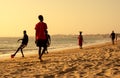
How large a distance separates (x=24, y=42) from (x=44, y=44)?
5067mm

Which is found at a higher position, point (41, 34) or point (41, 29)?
point (41, 29)

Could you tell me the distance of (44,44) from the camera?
41.6ft

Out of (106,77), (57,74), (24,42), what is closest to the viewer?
(106,77)

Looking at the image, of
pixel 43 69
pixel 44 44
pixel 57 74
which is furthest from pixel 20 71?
pixel 44 44

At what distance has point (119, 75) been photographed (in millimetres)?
8180

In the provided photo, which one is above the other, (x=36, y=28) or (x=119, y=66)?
(x=36, y=28)

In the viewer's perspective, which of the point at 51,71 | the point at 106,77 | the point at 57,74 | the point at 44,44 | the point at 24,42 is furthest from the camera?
the point at 24,42

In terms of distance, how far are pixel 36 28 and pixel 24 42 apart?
5.00 metres

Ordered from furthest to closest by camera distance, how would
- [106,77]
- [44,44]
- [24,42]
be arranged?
[24,42] < [44,44] < [106,77]

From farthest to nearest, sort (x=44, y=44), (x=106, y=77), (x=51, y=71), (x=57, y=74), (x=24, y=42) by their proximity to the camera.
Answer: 1. (x=24, y=42)
2. (x=44, y=44)
3. (x=51, y=71)
4. (x=57, y=74)
5. (x=106, y=77)

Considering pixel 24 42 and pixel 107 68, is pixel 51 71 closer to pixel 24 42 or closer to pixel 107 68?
pixel 107 68

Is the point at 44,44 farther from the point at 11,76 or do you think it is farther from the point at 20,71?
the point at 11,76

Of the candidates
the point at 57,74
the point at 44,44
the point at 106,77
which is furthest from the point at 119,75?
the point at 44,44

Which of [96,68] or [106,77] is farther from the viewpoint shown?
[96,68]
